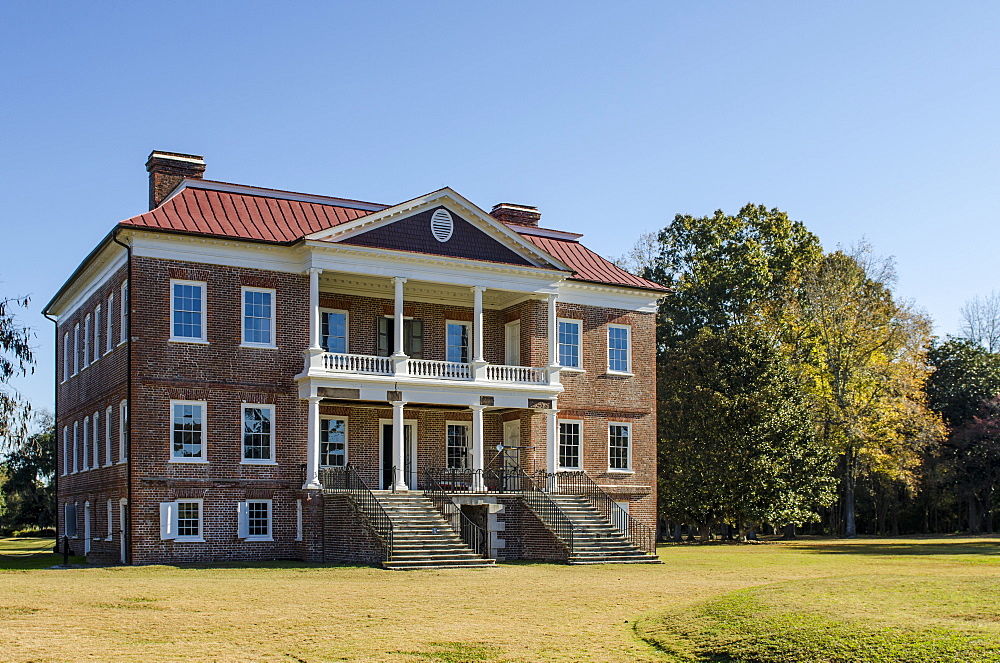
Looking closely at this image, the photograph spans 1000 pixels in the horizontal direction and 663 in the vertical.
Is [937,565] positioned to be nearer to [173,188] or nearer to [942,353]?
[173,188]

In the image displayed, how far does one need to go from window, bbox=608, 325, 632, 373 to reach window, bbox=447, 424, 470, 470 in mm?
5274

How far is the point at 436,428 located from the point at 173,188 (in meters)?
10.6

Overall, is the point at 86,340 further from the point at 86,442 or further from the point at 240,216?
the point at 240,216

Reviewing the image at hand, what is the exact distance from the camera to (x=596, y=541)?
31.2 meters

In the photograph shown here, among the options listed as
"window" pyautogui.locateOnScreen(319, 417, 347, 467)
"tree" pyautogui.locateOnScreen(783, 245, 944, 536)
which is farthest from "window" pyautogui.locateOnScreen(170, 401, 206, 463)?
"tree" pyautogui.locateOnScreen(783, 245, 944, 536)

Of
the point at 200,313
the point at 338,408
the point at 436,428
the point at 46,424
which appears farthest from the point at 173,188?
the point at 46,424

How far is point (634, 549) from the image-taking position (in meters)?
31.4

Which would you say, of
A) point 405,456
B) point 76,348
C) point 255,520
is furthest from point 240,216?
point 76,348

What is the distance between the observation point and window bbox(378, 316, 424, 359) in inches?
1374

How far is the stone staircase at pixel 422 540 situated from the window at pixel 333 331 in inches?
219

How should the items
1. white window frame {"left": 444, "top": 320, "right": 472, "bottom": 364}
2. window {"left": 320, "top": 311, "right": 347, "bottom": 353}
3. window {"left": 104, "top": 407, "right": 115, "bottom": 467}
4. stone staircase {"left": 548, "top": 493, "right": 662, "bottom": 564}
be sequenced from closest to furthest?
1. stone staircase {"left": 548, "top": 493, "right": 662, "bottom": 564}
2. window {"left": 104, "top": 407, "right": 115, "bottom": 467}
3. window {"left": 320, "top": 311, "right": 347, "bottom": 353}
4. white window frame {"left": 444, "top": 320, "right": 472, "bottom": 364}

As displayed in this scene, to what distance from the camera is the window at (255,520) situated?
102ft

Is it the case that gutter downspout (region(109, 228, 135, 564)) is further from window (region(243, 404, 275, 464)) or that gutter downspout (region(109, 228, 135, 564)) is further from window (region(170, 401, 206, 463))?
window (region(243, 404, 275, 464))

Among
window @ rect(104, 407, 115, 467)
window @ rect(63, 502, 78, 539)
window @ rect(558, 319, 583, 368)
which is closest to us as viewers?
window @ rect(104, 407, 115, 467)
